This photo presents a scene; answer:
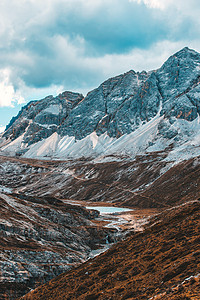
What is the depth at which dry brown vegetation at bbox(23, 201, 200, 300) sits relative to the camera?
27.4 metres

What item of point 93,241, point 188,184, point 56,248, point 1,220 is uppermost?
point 1,220

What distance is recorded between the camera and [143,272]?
36.1 meters

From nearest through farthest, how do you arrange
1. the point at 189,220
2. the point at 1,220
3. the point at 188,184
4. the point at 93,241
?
the point at 189,220
the point at 1,220
the point at 93,241
the point at 188,184

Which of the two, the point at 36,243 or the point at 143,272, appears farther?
the point at 36,243

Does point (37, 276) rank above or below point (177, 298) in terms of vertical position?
below

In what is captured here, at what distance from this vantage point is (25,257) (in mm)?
56438

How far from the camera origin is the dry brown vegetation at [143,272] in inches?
1077

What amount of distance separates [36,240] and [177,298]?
55.1m

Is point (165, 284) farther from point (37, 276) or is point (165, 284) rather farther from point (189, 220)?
point (37, 276)

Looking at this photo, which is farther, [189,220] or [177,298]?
[189,220]

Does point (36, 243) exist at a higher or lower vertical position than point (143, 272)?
higher

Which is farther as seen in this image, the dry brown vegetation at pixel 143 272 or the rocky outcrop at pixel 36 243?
the rocky outcrop at pixel 36 243

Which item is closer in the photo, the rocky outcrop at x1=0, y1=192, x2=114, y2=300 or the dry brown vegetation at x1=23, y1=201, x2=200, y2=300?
the dry brown vegetation at x1=23, y1=201, x2=200, y2=300

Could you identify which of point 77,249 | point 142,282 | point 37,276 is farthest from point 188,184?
point 142,282
